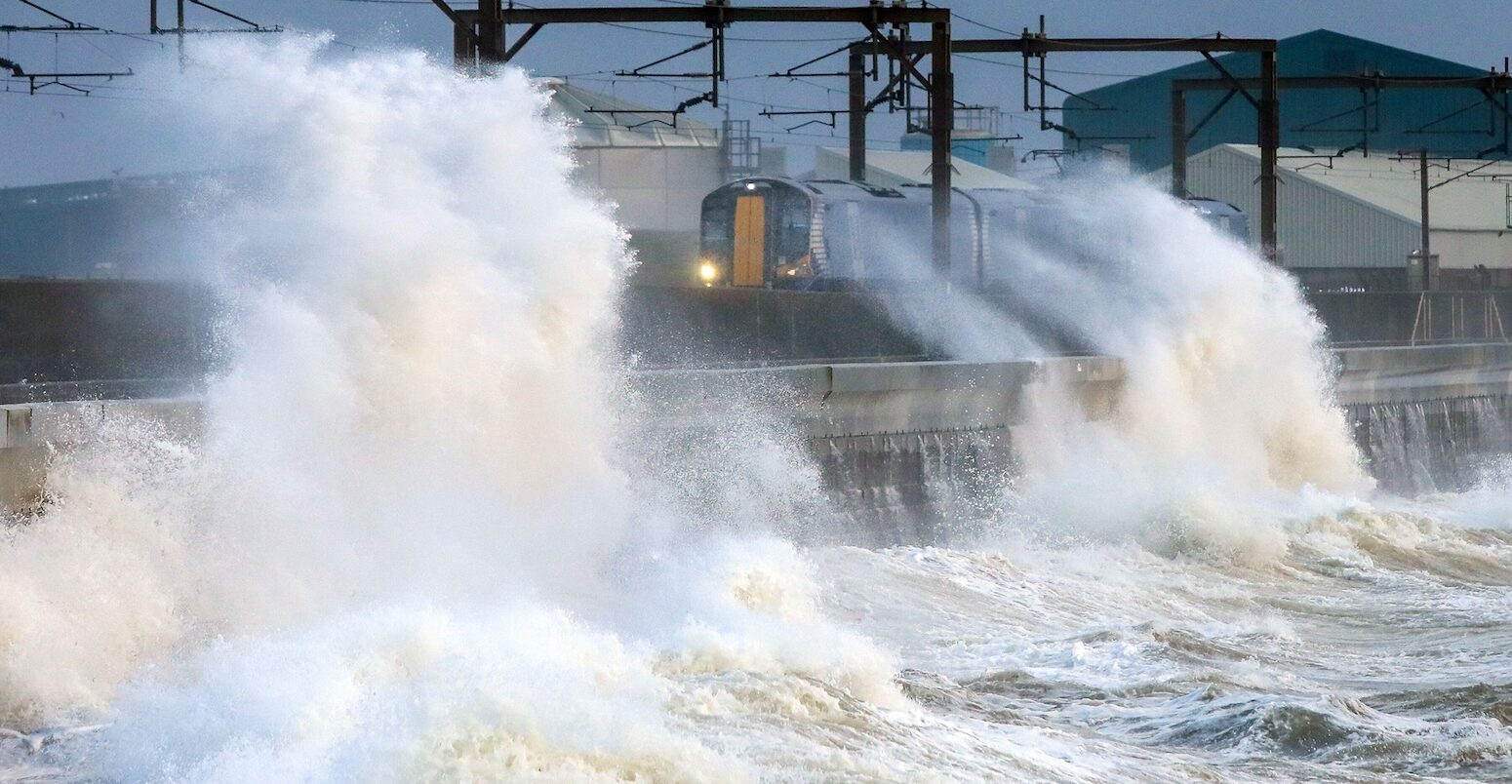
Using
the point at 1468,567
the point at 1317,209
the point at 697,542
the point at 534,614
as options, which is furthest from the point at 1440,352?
the point at 1317,209

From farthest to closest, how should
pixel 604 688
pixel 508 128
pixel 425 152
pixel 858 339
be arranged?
pixel 858 339
pixel 508 128
pixel 425 152
pixel 604 688

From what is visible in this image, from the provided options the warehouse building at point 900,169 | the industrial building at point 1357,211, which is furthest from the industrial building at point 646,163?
the industrial building at point 1357,211

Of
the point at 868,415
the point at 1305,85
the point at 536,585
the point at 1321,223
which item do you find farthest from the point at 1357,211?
the point at 536,585

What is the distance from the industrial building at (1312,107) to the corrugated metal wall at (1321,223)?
34.1 ft

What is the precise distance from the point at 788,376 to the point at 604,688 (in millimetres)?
7109

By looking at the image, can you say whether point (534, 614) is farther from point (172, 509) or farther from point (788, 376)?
point (788, 376)

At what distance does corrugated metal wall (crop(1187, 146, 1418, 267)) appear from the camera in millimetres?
62719

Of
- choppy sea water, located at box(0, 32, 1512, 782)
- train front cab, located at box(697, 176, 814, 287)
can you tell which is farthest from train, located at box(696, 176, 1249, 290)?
choppy sea water, located at box(0, 32, 1512, 782)

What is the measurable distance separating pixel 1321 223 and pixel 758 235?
38066 millimetres

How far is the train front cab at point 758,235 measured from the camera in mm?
30594

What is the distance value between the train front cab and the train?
0.6 inches

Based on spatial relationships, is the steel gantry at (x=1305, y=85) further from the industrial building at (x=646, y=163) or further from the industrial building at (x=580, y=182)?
the industrial building at (x=646, y=163)

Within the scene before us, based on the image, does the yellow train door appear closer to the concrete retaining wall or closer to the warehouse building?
the concrete retaining wall

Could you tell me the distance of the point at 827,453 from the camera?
15.4 m
